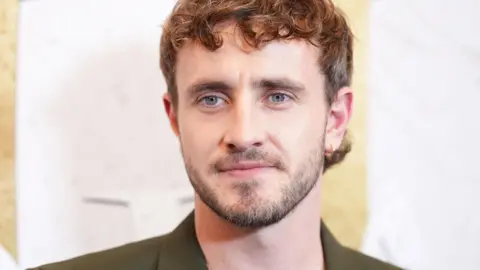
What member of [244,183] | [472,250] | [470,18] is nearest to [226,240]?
[244,183]

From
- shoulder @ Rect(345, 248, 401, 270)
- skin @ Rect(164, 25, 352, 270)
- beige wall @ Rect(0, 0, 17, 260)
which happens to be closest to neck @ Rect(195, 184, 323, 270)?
skin @ Rect(164, 25, 352, 270)

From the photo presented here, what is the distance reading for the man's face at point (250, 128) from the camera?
101 cm

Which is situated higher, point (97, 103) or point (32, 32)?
point (32, 32)

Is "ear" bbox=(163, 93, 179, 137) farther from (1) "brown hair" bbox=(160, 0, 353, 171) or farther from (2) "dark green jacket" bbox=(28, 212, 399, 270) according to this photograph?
(2) "dark green jacket" bbox=(28, 212, 399, 270)

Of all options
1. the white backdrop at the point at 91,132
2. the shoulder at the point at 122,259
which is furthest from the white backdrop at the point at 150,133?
the shoulder at the point at 122,259

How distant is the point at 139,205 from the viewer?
1.33m

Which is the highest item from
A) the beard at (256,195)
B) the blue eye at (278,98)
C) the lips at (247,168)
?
the blue eye at (278,98)

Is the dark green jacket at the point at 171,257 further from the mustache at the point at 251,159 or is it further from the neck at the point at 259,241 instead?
the mustache at the point at 251,159

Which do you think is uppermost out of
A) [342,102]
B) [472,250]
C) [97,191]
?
[342,102]

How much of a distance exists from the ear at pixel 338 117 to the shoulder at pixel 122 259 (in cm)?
33

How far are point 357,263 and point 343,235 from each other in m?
0.18

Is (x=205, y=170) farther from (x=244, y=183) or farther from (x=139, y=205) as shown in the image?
(x=139, y=205)

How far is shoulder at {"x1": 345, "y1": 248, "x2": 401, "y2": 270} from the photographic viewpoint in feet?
3.87

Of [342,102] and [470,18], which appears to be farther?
[470,18]
